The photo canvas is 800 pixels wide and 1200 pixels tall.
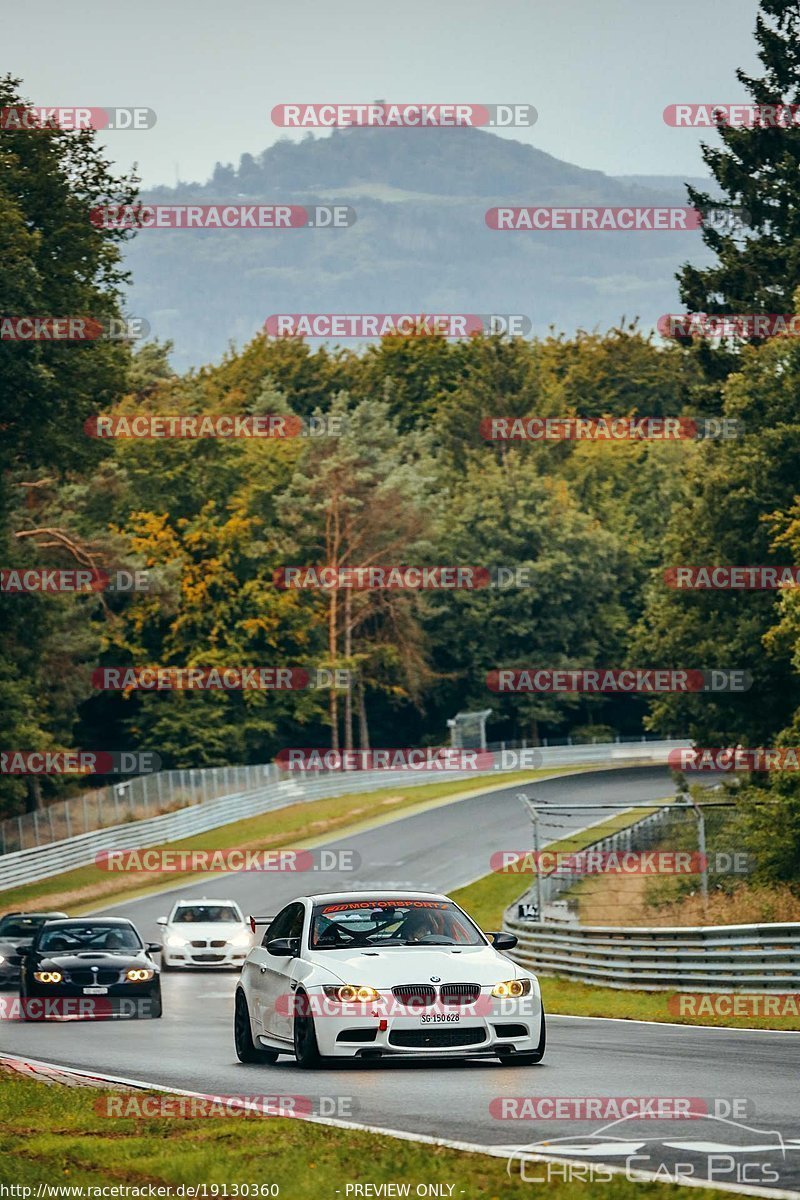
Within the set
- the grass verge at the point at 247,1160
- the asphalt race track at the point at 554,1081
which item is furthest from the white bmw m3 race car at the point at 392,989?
the grass verge at the point at 247,1160

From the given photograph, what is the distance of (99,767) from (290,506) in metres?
16.2

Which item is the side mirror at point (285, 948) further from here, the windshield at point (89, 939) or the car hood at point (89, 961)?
the windshield at point (89, 939)

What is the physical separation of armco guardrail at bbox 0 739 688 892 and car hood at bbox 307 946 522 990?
147 feet

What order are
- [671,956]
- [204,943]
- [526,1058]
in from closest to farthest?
1. [526,1058]
2. [671,956]
3. [204,943]

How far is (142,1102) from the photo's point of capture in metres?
12.9

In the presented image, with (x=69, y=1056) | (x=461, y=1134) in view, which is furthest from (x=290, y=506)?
(x=461, y=1134)

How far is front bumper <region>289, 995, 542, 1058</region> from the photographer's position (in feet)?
47.9

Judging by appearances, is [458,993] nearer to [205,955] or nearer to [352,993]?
[352,993]

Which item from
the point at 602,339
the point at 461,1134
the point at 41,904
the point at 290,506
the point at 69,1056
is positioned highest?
the point at 602,339

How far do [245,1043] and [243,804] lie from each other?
184 feet

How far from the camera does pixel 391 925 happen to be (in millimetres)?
16031

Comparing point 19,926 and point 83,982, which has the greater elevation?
point 83,982

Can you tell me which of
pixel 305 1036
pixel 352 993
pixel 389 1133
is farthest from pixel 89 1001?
pixel 389 1133

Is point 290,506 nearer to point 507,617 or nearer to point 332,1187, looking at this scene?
point 507,617
